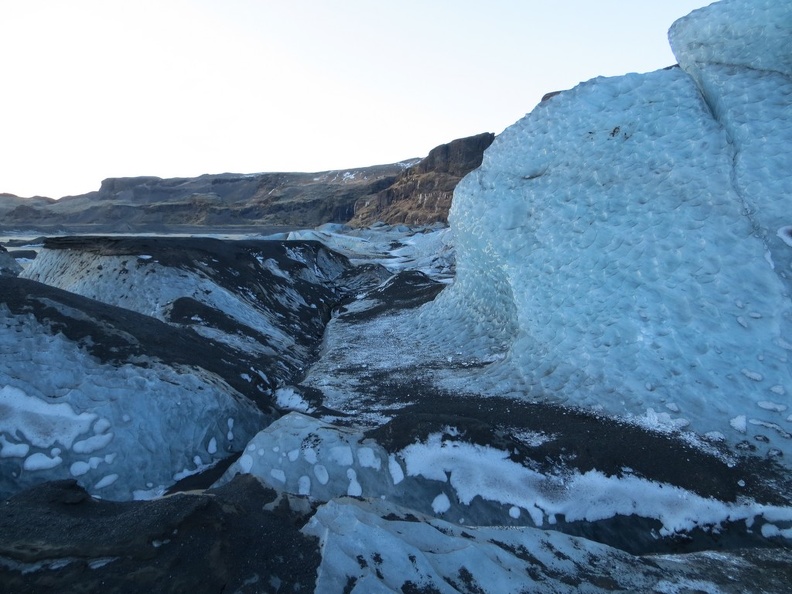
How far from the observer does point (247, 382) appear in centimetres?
881

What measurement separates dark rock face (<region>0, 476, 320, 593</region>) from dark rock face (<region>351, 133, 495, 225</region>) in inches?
2577

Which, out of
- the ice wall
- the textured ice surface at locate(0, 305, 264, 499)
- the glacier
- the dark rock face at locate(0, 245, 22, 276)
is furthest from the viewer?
the dark rock face at locate(0, 245, 22, 276)

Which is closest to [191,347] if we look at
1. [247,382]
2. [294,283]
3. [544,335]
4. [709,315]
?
[247,382]

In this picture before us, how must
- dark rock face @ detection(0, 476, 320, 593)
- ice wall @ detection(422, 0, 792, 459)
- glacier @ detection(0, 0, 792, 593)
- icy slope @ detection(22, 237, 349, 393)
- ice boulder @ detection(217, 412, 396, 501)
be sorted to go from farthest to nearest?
icy slope @ detection(22, 237, 349, 393) < ice wall @ detection(422, 0, 792, 459) < ice boulder @ detection(217, 412, 396, 501) < glacier @ detection(0, 0, 792, 593) < dark rock face @ detection(0, 476, 320, 593)

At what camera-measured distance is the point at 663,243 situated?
26.6ft

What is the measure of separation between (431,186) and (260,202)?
48.1 metres

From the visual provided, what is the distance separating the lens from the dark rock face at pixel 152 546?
2695 millimetres

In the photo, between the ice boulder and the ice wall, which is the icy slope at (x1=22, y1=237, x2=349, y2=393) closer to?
the ice boulder

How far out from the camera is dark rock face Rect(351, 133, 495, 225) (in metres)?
72.4

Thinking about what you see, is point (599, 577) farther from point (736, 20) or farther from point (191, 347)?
point (736, 20)

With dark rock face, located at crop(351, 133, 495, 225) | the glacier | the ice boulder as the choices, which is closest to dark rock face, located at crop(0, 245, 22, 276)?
the glacier

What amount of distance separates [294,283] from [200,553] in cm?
1645

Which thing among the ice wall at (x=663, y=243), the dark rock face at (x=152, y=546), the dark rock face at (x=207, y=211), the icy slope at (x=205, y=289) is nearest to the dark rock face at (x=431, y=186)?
the dark rock face at (x=207, y=211)

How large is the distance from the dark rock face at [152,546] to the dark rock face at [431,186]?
65453mm
